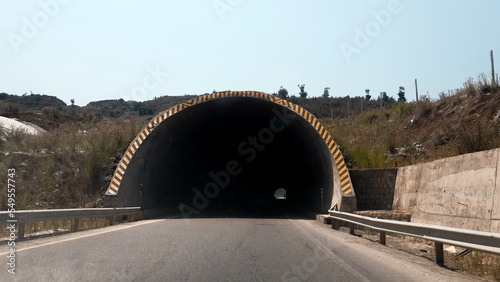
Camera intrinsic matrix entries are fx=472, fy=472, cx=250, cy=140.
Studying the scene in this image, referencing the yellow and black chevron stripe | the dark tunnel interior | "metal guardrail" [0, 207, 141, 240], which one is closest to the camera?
"metal guardrail" [0, 207, 141, 240]

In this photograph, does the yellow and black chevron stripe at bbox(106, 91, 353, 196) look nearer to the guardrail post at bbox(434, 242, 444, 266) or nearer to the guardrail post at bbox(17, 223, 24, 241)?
the guardrail post at bbox(17, 223, 24, 241)

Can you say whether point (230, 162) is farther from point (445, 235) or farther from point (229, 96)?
point (445, 235)

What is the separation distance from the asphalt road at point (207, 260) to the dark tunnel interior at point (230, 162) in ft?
26.1

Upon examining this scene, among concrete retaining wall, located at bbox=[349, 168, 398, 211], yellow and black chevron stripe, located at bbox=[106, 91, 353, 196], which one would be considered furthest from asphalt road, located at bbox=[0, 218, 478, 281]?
concrete retaining wall, located at bbox=[349, 168, 398, 211]

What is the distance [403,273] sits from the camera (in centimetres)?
698

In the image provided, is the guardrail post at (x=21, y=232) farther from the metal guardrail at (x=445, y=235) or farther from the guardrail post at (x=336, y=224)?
the guardrail post at (x=336, y=224)

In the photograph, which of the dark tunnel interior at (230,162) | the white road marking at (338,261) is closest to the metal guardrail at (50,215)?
the dark tunnel interior at (230,162)

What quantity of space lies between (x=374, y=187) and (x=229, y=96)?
276 inches

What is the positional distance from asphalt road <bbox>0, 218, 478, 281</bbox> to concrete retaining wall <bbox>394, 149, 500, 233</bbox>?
1.92m

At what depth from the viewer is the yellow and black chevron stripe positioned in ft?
56.3

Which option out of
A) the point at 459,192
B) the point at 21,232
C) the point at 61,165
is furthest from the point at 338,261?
the point at 61,165

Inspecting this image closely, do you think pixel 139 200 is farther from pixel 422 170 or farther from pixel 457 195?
pixel 457 195

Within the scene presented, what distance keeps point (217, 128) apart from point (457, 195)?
56.0ft

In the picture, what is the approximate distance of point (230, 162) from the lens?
32.9m
